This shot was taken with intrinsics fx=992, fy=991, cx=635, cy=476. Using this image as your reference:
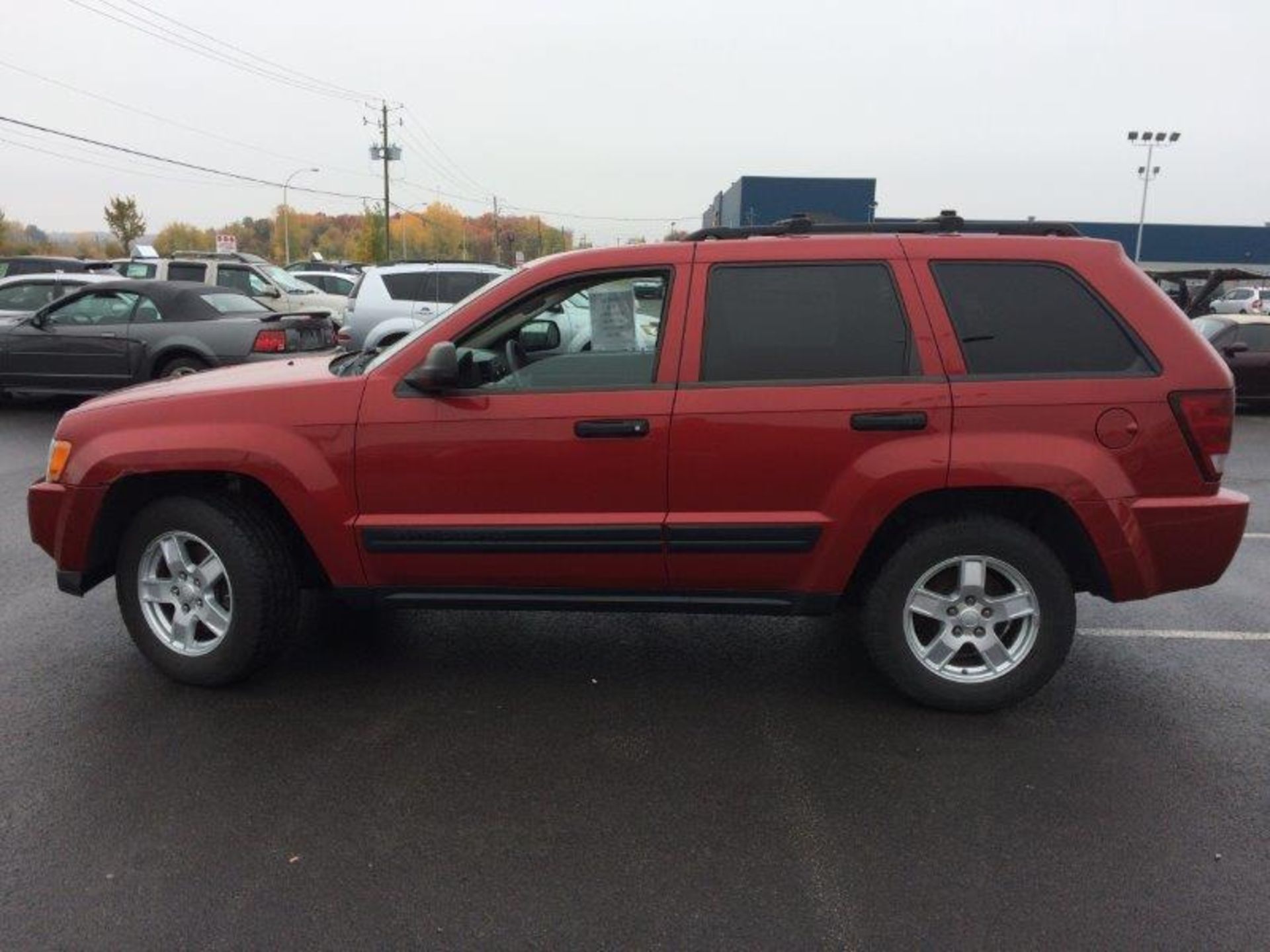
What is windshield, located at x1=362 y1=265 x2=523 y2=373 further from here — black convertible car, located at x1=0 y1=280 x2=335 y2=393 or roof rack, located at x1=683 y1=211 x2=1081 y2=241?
black convertible car, located at x1=0 y1=280 x2=335 y2=393

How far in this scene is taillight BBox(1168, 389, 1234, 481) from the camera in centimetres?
364

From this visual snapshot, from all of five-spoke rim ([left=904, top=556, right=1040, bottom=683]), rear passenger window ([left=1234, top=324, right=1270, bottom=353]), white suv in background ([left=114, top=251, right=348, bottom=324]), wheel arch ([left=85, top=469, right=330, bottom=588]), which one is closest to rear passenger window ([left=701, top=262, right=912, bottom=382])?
five-spoke rim ([left=904, top=556, right=1040, bottom=683])

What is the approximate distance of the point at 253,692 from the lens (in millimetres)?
4148

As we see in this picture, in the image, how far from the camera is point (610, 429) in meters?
3.74

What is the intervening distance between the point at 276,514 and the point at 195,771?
3.78ft

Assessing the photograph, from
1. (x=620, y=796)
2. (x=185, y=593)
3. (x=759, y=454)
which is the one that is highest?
(x=759, y=454)

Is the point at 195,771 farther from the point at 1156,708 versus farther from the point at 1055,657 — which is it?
the point at 1156,708

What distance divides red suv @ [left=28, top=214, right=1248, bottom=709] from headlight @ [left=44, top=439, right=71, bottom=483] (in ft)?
0.11

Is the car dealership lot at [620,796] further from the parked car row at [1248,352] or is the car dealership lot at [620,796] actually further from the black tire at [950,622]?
the parked car row at [1248,352]

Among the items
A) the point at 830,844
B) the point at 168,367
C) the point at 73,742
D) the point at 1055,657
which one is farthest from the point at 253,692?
the point at 168,367

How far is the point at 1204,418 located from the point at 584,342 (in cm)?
235

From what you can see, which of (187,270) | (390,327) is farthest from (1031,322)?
(187,270)

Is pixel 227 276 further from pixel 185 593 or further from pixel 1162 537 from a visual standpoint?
pixel 1162 537

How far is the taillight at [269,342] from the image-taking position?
446 inches
